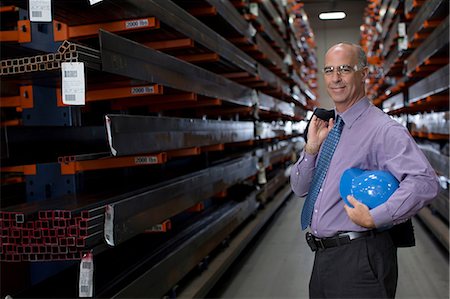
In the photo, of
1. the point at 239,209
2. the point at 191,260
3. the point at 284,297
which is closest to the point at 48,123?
the point at 191,260

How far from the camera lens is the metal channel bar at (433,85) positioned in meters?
4.23

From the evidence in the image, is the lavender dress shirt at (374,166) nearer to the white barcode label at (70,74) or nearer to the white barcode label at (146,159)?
the white barcode label at (146,159)

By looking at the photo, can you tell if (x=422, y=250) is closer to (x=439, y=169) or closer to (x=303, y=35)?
(x=439, y=169)

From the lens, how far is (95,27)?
256cm

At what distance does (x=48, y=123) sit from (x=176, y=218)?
1844 millimetres

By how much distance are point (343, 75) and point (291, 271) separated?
285 centimetres

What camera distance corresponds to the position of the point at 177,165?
15.6 feet

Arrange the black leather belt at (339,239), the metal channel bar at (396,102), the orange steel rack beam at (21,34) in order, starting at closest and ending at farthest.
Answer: the black leather belt at (339,239) → the orange steel rack beam at (21,34) → the metal channel bar at (396,102)

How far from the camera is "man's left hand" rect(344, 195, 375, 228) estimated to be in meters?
1.88

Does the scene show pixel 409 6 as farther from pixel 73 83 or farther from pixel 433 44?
pixel 73 83

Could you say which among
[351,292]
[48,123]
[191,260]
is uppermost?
[48,123]

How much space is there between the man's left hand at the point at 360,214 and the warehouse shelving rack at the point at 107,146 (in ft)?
3.33

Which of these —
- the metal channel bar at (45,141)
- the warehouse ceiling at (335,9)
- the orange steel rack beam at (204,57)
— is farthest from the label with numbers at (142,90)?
the warehouse ceiling at (335,9)

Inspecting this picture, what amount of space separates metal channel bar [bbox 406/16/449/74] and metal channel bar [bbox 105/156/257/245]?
2.16 meters
